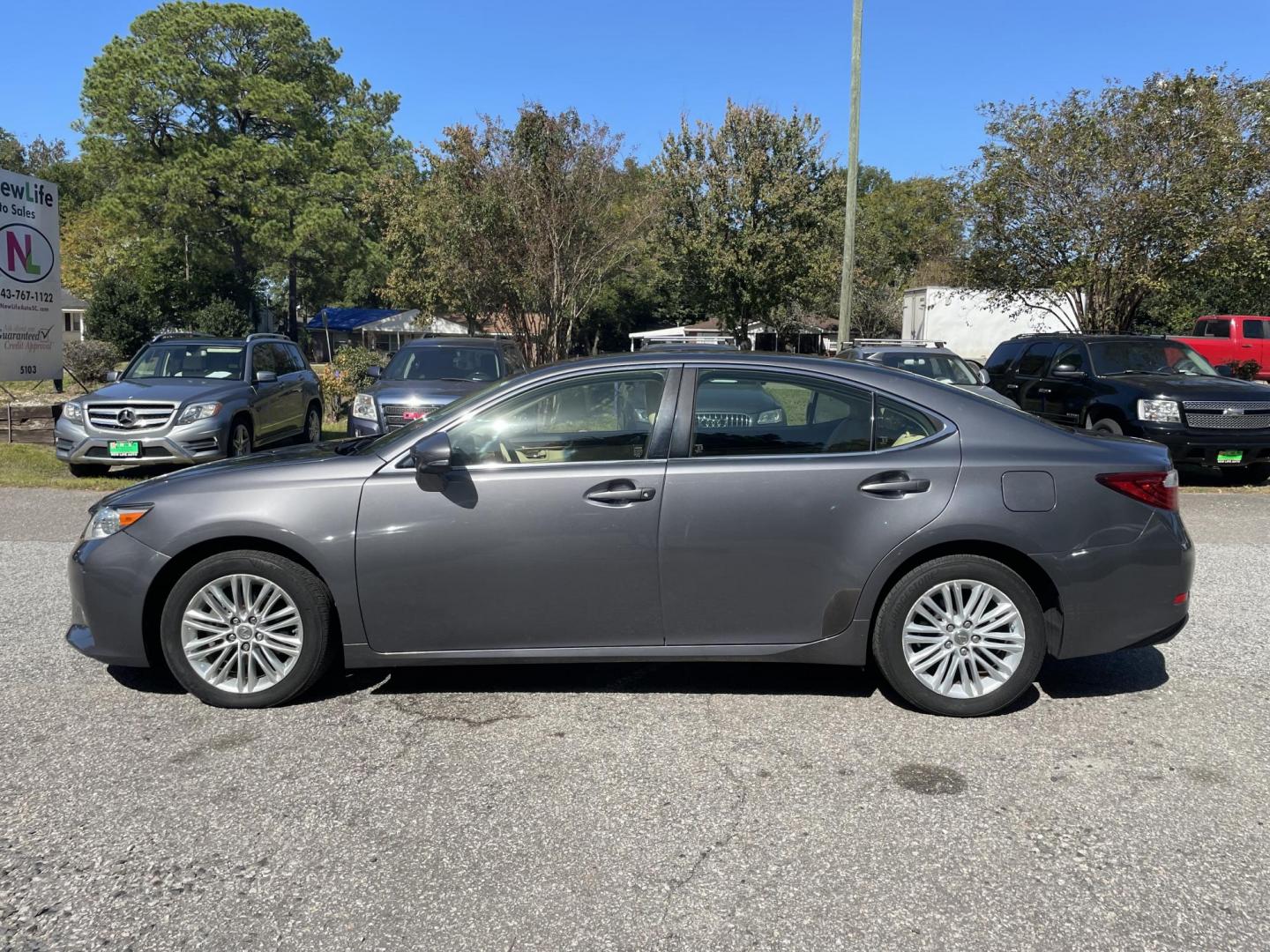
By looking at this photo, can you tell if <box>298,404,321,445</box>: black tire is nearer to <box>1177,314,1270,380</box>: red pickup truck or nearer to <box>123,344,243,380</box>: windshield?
<box>123,344,243,380</box>: windshield

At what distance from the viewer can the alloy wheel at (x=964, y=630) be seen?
14.1 ft

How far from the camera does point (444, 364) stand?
478 inches

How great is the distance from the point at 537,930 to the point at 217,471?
2.75 meters

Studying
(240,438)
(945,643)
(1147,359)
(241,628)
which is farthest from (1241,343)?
(241,628)

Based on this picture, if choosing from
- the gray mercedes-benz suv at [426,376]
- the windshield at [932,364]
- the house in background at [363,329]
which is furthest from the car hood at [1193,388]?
the house in background at [363,329]

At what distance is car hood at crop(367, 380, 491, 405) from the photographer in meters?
11.0

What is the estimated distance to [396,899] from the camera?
2.97 m

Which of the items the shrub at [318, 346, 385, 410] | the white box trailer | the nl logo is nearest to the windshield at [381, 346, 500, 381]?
the nl logo

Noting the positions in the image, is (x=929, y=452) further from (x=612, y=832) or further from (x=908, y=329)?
(x=908, y=329)

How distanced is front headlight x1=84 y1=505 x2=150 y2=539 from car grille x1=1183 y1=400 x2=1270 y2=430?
35.8 feet

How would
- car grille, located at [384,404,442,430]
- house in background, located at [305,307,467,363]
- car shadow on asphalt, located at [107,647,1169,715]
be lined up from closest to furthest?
car shadow on asphalt, located at [107,647,1169,715] < car grille, located at [384,404,442,430] < house in background, located at [305,307,467,363]

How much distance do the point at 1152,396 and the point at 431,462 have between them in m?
9.83

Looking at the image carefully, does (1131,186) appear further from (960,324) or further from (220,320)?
(220,320)

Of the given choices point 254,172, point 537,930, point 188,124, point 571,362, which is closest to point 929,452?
point 571,362
